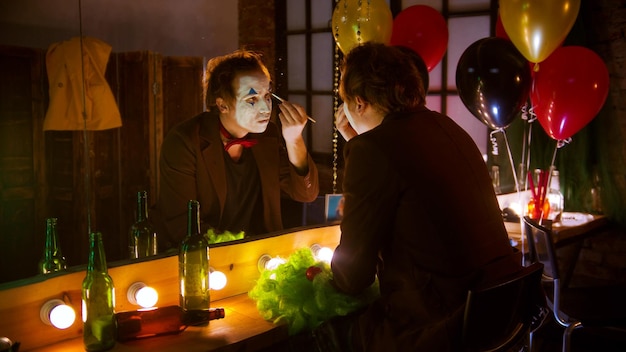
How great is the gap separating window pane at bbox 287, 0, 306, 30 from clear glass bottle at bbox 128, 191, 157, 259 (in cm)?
96

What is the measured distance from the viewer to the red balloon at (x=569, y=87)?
2.90 metres

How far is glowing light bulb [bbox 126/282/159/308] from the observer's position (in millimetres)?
1774

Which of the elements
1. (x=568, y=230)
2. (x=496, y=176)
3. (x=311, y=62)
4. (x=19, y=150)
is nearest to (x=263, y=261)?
(x=311, y=62)

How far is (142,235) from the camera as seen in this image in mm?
1778

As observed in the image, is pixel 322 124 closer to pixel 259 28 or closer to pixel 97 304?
pixel 259 28

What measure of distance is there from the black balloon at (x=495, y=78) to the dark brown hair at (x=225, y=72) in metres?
1.09

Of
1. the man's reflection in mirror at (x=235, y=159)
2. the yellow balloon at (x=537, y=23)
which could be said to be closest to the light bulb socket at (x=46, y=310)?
the man's reflection in mirror at (x=235, y=159)

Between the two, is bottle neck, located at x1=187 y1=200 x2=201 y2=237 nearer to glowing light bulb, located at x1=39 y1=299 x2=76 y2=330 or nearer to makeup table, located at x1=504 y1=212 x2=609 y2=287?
glowing light bulb, located at x1=39 y1=299 x2=76 y2=330

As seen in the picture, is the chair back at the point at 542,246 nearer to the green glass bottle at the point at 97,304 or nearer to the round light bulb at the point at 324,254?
the round light bulb at the point at 324,254

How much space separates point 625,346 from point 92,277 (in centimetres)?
316

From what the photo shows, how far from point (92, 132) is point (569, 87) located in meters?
2.21

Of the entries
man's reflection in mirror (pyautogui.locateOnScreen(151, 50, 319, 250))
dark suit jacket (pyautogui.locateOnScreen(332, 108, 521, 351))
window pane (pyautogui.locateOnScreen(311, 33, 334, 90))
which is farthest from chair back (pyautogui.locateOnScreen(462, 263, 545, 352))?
window pane (pyautogui.locateOnScreen(311, 33, 334, 90))

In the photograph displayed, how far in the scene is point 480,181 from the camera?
167 cm

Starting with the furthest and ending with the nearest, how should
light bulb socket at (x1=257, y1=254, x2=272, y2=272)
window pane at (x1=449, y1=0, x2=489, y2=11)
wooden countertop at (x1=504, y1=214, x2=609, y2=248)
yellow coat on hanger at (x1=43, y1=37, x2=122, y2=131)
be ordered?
window pane at (x1=449, y1=0, x2=489, y2=11)
wooden countertop at (x1=504, y1=214, x2=609, y2=248)
light bulb socket at (x1=257, y1=254, x2=272, y2=272)
yellow coat on hanger at (x1=43, y1=37, x2=122, y2=131)
